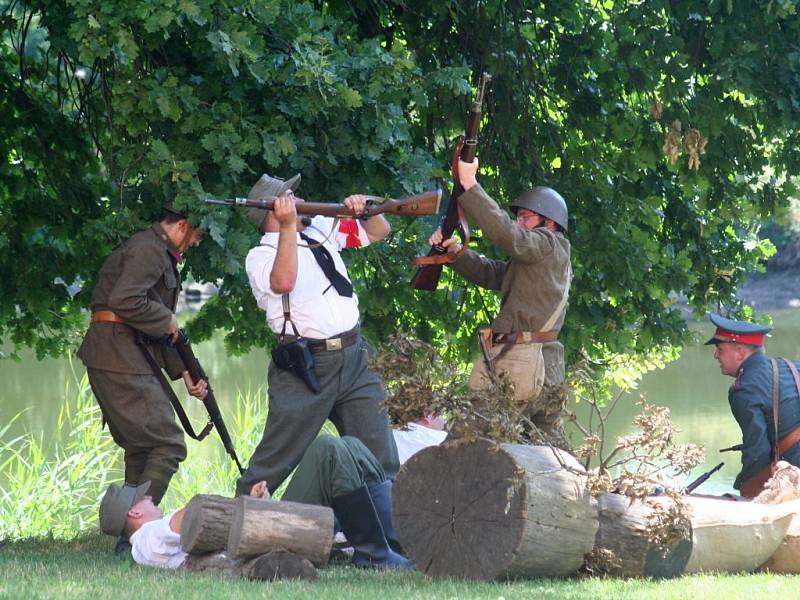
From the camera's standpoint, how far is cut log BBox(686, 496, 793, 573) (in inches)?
262

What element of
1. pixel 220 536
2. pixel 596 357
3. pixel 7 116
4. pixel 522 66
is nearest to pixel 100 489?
pixel 7 116

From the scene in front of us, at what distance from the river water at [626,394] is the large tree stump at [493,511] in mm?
6022

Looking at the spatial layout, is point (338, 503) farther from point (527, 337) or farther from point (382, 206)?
point (382, 206)

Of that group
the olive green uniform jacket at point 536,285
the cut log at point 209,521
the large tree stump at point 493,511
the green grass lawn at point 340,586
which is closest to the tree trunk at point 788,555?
the green grass lawn at point 340,586

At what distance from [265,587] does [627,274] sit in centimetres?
573

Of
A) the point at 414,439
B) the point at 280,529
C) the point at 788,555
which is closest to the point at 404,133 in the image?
the point at 414,439

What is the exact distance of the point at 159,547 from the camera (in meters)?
6.57

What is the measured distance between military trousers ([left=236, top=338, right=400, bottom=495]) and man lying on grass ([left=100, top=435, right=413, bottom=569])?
243 mm

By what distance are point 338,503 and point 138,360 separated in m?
1.78

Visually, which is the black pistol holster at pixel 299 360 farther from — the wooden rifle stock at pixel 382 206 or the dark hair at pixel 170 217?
the dark hair at pixel 170 217

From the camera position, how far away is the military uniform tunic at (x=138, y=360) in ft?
25.4

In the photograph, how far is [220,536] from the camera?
6.29m

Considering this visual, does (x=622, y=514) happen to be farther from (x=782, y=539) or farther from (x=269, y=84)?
(x=269, y=84)

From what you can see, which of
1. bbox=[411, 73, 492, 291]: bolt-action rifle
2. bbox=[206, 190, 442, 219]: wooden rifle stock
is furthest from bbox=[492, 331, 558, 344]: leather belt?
bbox=[206, 190, 442, 219]: wooden rifle stock
